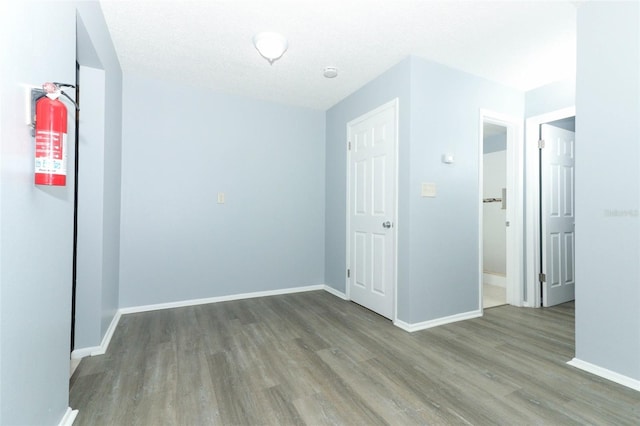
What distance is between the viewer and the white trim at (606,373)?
1.77 metres

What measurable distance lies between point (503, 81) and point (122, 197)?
13.7 ft

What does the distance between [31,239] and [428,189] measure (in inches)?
106

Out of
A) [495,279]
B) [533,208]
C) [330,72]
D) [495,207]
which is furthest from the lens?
[495,207]

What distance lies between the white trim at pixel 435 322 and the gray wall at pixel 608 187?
3.15ft

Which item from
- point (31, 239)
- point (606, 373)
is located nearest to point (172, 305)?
point (31, 239)

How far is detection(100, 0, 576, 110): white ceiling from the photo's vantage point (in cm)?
206

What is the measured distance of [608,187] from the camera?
1873 mm

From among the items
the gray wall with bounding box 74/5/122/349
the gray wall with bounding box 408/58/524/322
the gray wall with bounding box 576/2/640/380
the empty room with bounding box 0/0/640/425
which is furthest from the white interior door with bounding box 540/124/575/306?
the gray wall with bounding box 74/5/122/349

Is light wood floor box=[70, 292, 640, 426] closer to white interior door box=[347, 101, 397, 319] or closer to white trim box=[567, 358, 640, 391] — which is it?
white trim box=[567, 358, 640, 391]

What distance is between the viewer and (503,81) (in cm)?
315

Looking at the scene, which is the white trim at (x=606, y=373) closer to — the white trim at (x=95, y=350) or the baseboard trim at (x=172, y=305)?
the baseboard trim at (x=172, y=305)

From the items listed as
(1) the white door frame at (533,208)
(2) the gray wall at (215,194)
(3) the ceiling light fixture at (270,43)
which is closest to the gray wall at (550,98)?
(1) the white door frame at (533,208)

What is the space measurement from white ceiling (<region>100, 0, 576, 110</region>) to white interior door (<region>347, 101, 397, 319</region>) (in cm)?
56

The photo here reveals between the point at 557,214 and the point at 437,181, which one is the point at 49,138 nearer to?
the point at 437,181
